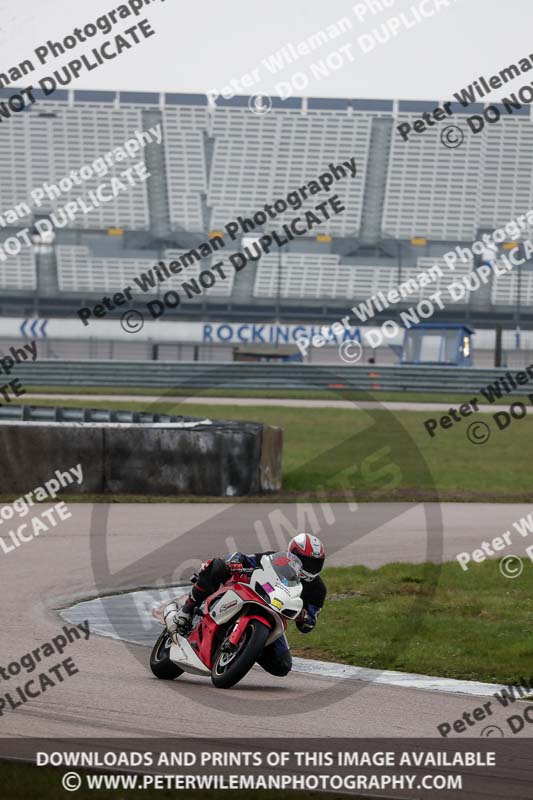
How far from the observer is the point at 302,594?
765 cm

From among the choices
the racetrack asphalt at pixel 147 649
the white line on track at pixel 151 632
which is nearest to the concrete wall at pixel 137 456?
the racetrack asphalt at pixel 147 649

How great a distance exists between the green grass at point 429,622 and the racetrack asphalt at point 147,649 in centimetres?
77

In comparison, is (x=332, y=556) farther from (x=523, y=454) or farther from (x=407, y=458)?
(x=523, y=454)

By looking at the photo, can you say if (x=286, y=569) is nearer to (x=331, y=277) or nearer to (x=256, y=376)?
(x=256, y=376)

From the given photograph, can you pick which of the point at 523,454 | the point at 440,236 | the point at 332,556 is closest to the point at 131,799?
the point at 332,556

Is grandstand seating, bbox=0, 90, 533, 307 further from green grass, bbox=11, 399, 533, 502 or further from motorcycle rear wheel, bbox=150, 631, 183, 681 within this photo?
motorcycle rear wheel, bbox=150, 631, 183, 681

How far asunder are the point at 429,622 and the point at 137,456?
8431 millimetres

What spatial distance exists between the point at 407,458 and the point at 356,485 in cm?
358

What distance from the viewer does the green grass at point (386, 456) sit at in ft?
67.2

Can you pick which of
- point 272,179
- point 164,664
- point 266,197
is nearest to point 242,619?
point 164,664

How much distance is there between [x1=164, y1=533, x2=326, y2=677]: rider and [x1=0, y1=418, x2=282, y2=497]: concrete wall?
10.0 metres

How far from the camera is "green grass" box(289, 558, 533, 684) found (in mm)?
8930

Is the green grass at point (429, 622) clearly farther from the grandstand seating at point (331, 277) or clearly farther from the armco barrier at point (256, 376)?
the grandstand seating at point (331, 277)

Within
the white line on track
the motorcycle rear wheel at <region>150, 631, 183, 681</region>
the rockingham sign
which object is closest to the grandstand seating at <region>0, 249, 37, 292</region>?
the rockingham sign
